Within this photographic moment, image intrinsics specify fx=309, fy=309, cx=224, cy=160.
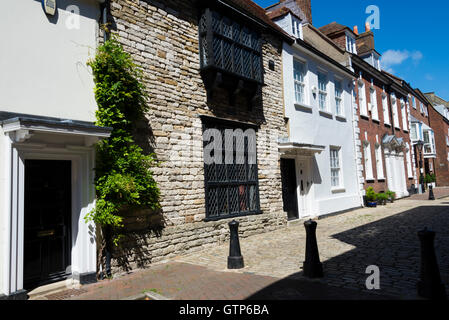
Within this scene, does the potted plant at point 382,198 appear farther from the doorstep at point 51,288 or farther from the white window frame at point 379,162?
the doorstep at point 51,288

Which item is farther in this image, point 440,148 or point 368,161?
point 440,148

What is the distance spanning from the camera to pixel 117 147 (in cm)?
615

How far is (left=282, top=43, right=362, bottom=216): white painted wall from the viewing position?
12344mm

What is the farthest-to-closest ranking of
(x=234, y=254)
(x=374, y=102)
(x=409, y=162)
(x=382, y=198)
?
1. (x=409, y=162)
2. (x=374, y=102)
3. (x=382, y=198)
4. (x=234, y=254)

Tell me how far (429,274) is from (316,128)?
10.1 metres

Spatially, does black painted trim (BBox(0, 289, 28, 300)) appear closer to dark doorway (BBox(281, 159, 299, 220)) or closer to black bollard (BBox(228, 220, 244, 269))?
black bollard (BBox(228, 220, 244, 269))

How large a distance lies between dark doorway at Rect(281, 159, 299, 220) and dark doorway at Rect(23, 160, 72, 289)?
7.94 metres

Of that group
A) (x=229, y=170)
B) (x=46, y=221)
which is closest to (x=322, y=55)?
(x=229, y=170)

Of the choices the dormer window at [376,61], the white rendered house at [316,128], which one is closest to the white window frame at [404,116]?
the dormer window at [376,61]

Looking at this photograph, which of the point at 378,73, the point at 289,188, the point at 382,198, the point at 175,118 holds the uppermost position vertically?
the point at 378,73

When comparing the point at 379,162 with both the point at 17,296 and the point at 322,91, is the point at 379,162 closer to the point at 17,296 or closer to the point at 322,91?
the point at 322,91

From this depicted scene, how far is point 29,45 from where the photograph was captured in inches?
211

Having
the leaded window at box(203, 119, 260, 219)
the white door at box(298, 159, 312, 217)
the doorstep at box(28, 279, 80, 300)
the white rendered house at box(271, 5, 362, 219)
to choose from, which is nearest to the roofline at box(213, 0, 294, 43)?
the white rendered house at box(271, 5, 362, 219)
